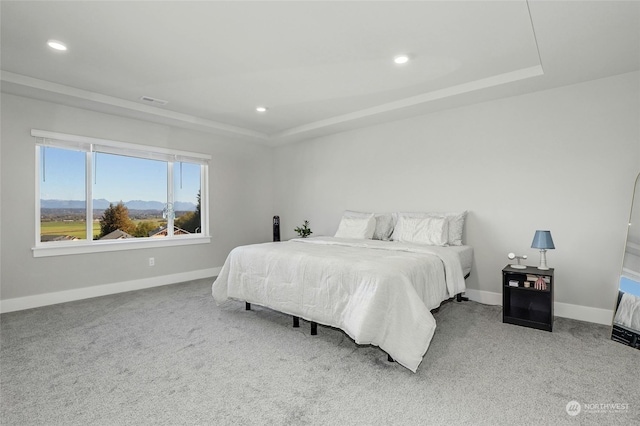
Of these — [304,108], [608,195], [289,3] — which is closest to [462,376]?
[608,195]

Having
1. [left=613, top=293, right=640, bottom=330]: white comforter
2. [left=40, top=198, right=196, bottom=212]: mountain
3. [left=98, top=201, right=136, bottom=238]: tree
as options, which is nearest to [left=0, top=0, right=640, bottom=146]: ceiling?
[left=40, top=198, right=196, bottom=212]: mountain

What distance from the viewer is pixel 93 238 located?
13.7 ft

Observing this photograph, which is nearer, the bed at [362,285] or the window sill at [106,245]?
the bed at [362,285]

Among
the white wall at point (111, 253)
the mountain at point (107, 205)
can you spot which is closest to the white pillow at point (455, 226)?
the white wall at point (111, 253)

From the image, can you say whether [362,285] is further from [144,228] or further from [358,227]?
[144,228]

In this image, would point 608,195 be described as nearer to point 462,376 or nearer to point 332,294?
point 462,376

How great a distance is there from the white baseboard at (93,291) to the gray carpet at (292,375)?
1.61 ft

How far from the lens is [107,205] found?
14.1 ft

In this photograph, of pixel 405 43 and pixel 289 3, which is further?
pixel 405 43

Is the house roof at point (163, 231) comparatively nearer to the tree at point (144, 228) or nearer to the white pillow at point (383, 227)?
the tree at point (144, 228)

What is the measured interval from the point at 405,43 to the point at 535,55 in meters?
1.18

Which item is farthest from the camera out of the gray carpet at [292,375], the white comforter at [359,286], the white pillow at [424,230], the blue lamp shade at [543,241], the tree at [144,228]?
the tree at [144,228]

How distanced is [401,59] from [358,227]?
2.16m

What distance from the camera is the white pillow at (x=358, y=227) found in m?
4.30
